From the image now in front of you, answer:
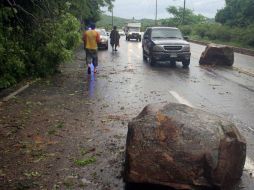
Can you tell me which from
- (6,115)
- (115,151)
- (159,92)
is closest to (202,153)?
(115,151)

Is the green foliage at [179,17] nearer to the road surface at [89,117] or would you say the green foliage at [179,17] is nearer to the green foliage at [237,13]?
the green foliage at [237,13]

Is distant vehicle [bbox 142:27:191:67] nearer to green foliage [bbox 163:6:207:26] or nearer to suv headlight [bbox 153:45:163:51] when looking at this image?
suv headlight [bbox 153:45:163:51]

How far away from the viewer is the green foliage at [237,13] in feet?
162

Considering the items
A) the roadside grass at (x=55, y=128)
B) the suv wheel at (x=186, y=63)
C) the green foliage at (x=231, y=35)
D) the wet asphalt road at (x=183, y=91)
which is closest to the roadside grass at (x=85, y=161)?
the wet asphalt road at (x=183, y=91)

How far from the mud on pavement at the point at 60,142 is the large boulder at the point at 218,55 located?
444 inches

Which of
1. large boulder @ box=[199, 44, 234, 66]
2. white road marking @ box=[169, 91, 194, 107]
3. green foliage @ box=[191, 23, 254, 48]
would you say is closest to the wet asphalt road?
white road marking @ box=[169, 91, 194, 107]

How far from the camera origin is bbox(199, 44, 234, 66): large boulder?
72.3ft

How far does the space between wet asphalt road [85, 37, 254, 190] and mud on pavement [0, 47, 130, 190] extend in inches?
18.1

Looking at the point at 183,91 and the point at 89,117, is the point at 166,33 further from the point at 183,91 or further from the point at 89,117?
the point at 89,117

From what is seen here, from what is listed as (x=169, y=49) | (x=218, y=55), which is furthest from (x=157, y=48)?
(x=218, y=55)

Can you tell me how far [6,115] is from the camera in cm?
973

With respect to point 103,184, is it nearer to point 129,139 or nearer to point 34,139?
point 129,139

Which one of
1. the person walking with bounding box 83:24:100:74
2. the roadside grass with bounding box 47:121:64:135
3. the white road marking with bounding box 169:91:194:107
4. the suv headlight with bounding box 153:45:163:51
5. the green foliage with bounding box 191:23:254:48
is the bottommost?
the green foliage with bounding box 191:23:254:48

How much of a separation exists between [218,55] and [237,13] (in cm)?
3541
